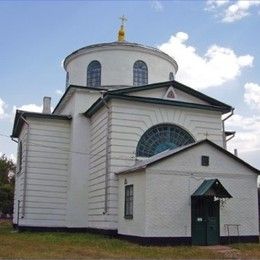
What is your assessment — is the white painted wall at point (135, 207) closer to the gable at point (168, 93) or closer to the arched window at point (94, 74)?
the gable at point (168, 93)

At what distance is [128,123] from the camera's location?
80.9 feet

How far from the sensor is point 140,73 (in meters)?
31.4

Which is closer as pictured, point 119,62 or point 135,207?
point 135,207

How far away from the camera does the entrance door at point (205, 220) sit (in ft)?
67.8

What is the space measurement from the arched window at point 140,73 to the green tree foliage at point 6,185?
28.0 metres

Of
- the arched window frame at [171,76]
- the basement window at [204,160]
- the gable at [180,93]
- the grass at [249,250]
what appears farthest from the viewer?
the arched window frame at [171,76]

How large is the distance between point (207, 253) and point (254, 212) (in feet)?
16.9

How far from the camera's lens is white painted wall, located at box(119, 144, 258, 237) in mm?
20203

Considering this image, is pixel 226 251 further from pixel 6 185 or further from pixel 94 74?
pixel 6 185

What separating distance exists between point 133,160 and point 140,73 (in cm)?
878

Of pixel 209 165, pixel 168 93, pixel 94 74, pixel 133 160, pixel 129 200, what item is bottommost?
pixel 129 200

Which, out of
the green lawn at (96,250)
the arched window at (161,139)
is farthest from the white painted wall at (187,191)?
the arched window at (161,139)

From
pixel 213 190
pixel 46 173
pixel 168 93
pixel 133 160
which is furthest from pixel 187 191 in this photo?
pixel 46 173

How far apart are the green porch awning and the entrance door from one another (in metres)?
0.53
